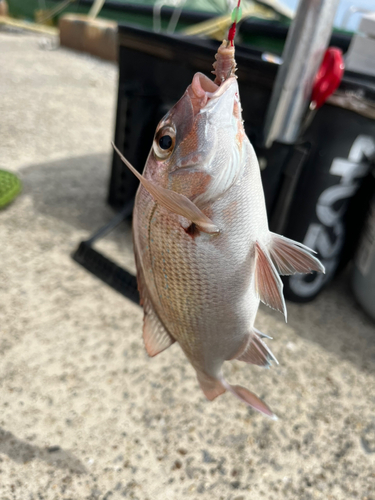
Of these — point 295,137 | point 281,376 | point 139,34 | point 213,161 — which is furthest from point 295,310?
point 139,34

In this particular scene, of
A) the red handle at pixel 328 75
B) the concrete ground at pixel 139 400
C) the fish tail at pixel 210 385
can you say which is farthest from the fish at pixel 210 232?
the red handle at pixel 328 75

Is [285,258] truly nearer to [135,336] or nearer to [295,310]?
[135,336]

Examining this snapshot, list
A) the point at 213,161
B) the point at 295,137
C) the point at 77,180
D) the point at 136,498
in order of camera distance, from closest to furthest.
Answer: the point at 213,161 → the point at 136,498 → the point at 295,137 → the point at 77,180

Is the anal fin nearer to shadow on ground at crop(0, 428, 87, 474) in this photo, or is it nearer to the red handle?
shadow on ground at crop(0, 428, 87, 474)

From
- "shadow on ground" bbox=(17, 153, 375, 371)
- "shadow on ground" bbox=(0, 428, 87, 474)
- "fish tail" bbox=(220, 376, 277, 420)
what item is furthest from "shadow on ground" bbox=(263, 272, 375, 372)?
"shadow on ground" bbox=(0, 428, 87, 474)

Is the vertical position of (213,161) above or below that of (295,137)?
above
